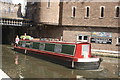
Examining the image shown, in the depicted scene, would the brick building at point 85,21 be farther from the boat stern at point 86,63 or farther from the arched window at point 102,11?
the boat stern at point 86,63

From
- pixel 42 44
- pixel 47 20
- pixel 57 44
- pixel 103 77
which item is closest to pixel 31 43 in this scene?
pixel 42 44

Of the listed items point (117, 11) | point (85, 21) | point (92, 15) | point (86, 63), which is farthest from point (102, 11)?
point (86, 63)

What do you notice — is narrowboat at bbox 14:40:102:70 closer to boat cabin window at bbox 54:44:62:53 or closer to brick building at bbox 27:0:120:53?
boat cabin window at bbox 54:44:62:53

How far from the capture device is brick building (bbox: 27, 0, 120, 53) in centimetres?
2041

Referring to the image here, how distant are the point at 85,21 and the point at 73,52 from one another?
908 centimetres

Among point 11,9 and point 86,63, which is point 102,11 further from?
point 11,9

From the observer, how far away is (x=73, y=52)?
13.2 metres

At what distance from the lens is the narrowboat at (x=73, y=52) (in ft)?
41.0

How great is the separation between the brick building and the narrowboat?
6491 millimetres

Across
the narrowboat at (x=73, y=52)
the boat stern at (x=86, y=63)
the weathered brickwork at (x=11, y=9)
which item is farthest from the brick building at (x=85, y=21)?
the weathered brickwork at (x=11, y=9)

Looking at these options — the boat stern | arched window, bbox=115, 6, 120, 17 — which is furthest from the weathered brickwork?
the boat stern

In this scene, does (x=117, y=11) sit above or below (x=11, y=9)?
below

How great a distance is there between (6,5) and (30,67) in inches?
1241

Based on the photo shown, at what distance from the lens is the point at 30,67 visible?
13.3m
